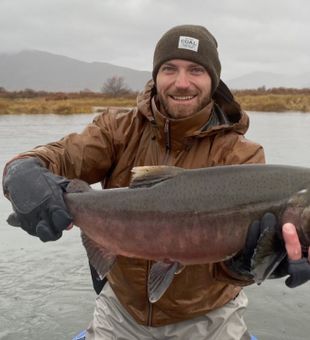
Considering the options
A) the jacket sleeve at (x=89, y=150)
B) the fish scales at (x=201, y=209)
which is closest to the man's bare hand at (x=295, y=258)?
the fish scales at (x=201, y=209)

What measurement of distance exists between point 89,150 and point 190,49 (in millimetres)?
962

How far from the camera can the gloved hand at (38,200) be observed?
2713 mm

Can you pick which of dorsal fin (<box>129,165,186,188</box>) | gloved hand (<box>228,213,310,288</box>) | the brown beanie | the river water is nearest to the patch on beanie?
the brown beanie

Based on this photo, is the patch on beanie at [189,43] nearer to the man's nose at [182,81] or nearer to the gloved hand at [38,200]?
the man's nose at [182,81]

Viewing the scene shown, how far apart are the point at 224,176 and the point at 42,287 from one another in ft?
→ 9.33

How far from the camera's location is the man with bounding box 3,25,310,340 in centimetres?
312

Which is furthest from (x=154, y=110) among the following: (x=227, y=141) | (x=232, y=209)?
(x=232, y=209)

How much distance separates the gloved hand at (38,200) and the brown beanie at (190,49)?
118cm

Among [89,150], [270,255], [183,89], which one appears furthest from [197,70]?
[270,255]

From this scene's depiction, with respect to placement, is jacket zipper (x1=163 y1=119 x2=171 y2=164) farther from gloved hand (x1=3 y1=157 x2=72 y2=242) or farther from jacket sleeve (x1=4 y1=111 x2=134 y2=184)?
gloved hand (x1=3 y1=157 x2=72 y2=242)

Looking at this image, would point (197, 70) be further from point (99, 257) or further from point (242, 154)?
point (99, 257)

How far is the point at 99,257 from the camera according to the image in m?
2.88

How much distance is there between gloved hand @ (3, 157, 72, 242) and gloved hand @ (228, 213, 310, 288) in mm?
960

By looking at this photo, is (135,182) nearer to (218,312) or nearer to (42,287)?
(218,312)
